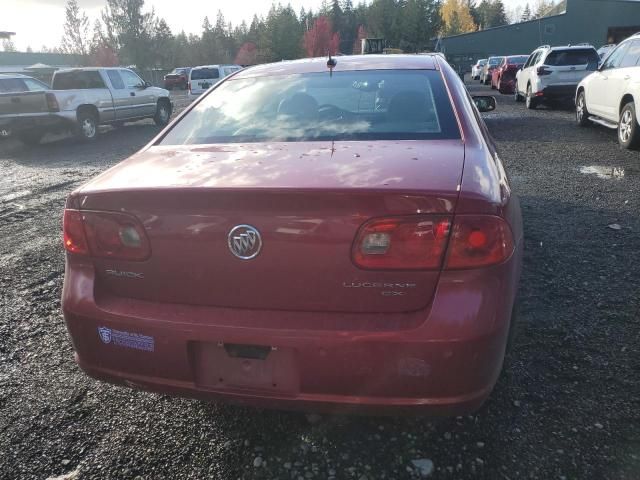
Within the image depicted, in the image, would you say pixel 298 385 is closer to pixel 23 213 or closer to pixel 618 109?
pixel 23 213

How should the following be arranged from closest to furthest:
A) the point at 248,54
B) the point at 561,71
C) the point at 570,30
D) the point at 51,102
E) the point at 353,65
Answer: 1. the point at 353,65
2. the point at 51,102
3. the point at 561,71
4. the point at 570,30
5. the point at 248,54

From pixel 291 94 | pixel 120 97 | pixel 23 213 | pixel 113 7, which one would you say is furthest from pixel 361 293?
pixel 113 7

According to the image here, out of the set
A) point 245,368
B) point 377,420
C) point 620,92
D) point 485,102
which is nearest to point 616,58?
point 620,92

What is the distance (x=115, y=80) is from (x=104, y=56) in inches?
1851

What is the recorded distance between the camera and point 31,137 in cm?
1232

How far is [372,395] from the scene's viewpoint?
1.87 m

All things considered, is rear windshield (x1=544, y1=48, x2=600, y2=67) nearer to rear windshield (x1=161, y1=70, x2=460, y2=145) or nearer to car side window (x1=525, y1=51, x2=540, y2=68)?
car side window (x1=525, y1=51, x2=540, y2=68)

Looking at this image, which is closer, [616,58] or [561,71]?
[616,58]

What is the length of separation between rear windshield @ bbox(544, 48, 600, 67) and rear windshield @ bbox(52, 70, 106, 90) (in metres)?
11.7

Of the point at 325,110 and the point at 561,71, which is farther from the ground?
the point at 325,110

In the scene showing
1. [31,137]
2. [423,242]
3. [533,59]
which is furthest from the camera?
[533,59]

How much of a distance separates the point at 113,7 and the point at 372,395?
59253mm

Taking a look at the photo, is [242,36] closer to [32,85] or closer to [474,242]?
[32,85]

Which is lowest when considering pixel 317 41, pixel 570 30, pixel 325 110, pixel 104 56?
pixel 104 56
